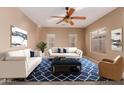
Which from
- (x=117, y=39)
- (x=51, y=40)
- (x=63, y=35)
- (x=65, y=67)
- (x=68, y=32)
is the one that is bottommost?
(x=65, y=67)

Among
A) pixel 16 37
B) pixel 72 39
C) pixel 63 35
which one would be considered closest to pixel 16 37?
pixel 16 37

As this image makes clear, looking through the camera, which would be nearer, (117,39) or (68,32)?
(117,39)

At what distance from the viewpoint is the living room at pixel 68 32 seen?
417 centimetres

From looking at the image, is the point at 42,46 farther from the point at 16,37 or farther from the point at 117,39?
the point at 117,39

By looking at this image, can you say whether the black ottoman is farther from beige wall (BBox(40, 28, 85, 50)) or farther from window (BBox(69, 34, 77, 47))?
window (BBox(69, 34, 77, 47))

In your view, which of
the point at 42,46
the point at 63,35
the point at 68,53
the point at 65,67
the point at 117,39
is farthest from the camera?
the point at 63,35

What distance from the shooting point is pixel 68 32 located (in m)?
9.20

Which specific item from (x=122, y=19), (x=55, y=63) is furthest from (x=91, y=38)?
(x=55, y=63)

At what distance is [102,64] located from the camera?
399 cm

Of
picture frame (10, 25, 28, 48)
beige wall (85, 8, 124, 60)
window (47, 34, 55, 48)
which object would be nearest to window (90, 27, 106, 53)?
beige wall (85, 8, 124, 60)

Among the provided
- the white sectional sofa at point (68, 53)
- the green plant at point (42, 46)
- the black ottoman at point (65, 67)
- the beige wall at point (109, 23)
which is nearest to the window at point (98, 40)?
the beige wall at point (109, 23)

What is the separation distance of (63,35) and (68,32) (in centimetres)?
38

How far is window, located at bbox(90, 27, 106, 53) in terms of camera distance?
6570mm
